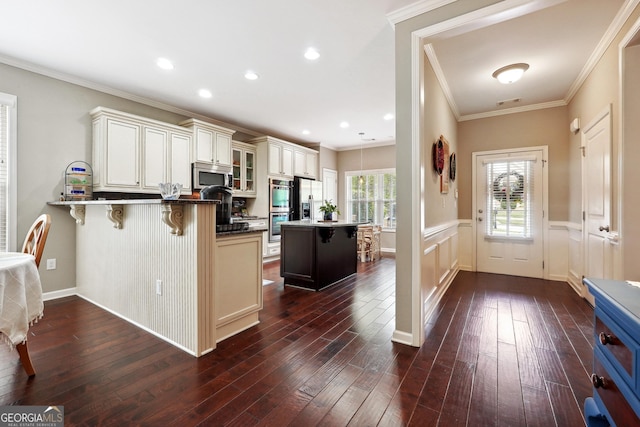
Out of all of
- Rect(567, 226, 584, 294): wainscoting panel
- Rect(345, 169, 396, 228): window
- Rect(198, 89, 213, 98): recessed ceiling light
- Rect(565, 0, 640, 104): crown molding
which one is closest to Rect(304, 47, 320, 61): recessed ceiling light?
Rect(198, 89, 213, 98): recessed ceiling light

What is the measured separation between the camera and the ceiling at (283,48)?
90.3 inches

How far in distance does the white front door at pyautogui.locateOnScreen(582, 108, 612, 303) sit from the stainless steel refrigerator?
4.61 m

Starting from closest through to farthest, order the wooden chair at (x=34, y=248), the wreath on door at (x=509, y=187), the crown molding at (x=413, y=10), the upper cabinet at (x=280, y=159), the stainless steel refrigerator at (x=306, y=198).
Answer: the wooden chair at (x=34, y=248) → the crown molding at (x=413, y=10) → the wreath on door at (x=509, y=187) → the upper cabinet at (x=280, y=159) → the stainless steel refrigerator at (x=306, y=198)

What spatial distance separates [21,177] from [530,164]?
667cm

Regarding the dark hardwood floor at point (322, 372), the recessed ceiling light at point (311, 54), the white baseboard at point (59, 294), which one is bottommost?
the dark hardwood floor at point (322, 372)

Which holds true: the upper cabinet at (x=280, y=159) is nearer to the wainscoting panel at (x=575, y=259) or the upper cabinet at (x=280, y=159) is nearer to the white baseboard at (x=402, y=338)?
the white baseboard at (x=402, y=338)

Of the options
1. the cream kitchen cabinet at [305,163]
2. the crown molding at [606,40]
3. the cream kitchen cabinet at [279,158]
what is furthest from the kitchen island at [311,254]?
the crown molding at [606,40]

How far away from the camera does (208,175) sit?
479cm

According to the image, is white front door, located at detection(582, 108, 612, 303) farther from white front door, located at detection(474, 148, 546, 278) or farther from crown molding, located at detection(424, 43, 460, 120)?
crown molding, located at detection(424, 43, 460, 120)

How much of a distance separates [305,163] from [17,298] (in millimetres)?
5536

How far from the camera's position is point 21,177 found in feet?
10.3

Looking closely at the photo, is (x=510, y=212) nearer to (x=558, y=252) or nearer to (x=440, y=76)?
(x=558, y=252)

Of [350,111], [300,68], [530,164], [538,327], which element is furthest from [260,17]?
[530,164]

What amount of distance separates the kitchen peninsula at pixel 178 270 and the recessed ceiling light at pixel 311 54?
1.93 m
